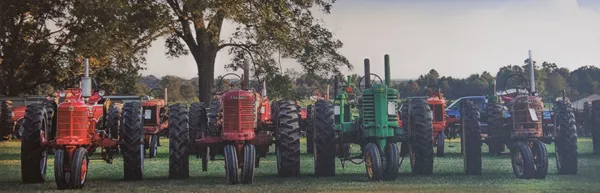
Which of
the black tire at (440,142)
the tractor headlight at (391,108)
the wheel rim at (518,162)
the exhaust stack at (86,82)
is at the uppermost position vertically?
the exhaust stack at (86,82)

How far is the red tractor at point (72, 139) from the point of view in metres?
5.03

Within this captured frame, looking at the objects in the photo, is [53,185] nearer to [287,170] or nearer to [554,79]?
[287,170]

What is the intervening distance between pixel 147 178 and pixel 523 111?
290cm

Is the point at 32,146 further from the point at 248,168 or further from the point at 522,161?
the point at 522,161

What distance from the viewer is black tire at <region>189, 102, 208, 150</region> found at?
19.4 feet

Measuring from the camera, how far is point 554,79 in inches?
208

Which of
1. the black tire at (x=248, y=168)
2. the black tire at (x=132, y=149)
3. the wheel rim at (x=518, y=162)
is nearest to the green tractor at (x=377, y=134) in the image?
the wheel rim at (x=518, y=162)

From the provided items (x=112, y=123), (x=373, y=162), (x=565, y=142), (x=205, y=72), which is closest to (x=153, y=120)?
(x=112, y=123)

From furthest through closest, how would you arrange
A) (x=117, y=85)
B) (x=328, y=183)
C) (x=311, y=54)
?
1. (x=117, y=85)
2. (x=311, y=54)
3. (x=328, y=183)

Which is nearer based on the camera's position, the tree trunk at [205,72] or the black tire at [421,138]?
the black tire at [421,138]

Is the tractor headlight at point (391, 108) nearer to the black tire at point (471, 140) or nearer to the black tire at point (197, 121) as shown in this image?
the black tire at point (471, 140)

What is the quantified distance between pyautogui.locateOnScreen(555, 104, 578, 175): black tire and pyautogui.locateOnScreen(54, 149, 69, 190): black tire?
3.52 m

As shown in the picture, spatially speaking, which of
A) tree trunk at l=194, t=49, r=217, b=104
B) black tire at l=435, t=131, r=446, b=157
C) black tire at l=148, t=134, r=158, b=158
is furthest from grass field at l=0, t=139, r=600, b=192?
black tire at l=148, t=134, r=158, b=158

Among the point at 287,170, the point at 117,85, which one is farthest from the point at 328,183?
the point at 117,85
